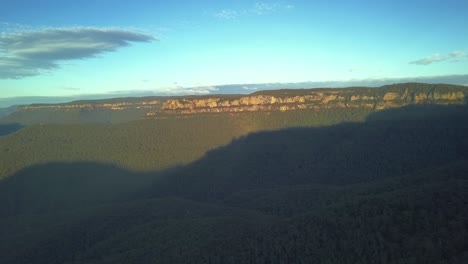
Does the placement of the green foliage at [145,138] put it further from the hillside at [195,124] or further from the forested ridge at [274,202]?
the forested ridge at [274,202]

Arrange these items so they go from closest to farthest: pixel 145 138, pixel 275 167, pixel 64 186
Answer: pixel 64 186 < pixel 275 167 < pixel 145 138

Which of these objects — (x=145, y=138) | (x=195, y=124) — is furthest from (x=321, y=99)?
(x=145, y=138)

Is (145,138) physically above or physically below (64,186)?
above

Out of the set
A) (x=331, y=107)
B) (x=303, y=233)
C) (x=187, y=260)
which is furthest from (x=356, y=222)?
(x=331, y=107)

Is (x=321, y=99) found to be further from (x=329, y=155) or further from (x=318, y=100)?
(x=329, y=155)

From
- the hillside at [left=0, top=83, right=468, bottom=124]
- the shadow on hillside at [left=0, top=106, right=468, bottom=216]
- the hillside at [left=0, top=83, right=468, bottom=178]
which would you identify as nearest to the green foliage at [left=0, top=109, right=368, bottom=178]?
the hillside at [left=0, top=83, right=468, bottom=178]

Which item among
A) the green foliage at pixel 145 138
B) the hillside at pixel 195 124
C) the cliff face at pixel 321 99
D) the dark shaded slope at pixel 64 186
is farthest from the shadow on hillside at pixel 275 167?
the cliff face at pixel 321 99
